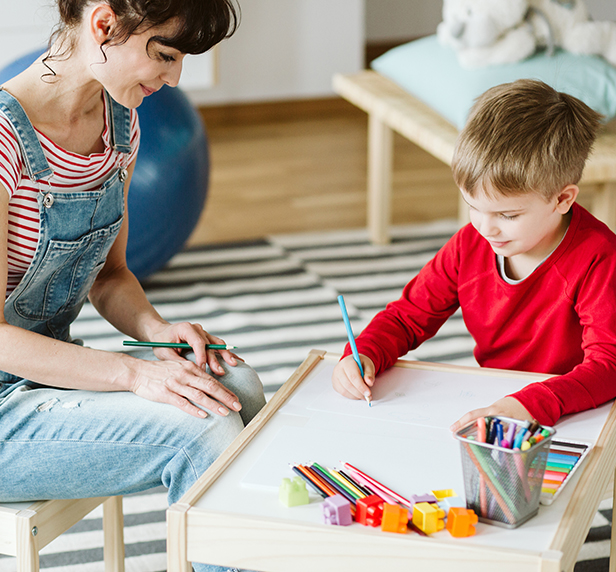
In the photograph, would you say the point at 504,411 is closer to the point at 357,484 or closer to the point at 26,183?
the point at 357,484

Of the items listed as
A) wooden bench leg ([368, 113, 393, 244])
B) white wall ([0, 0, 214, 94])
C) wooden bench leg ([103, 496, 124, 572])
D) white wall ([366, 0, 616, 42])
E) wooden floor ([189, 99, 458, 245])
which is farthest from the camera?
white wall ([366, 0, 616, 42])

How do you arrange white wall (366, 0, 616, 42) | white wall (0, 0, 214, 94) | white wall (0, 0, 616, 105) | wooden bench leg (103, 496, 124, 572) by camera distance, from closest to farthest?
wooden bench leg (103, 496, 124, 572) → white wall (0, 0, 214, 94) → white wall (0, 0, 616, 105) → white wall (366, 0, 616, 42)

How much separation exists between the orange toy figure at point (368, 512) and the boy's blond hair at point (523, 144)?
17.0 inches

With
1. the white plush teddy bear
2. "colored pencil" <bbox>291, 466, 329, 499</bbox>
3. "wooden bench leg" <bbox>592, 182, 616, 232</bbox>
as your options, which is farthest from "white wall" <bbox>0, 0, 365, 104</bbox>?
"colored pencil" <bbox>291, 466, 329, 499</bbox>

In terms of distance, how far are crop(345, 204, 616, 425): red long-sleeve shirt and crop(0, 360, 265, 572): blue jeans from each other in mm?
252

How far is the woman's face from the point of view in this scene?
98cm

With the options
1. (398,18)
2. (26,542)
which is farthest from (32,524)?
(398,18)

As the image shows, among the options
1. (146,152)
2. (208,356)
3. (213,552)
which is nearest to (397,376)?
(208,356)

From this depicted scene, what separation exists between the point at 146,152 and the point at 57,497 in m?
1.37

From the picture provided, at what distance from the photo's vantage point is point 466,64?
2293 mm

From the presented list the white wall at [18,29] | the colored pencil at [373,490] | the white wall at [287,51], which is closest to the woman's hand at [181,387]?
the colored pencil at [373,490]

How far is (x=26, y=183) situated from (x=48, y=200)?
34 millimetres

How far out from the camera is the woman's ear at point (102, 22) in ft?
3.18

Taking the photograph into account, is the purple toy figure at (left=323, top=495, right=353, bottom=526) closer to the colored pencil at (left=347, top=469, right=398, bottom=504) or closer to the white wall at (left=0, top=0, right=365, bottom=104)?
the colored pencil at (left=347, top=469, right=398, bottom=504)
